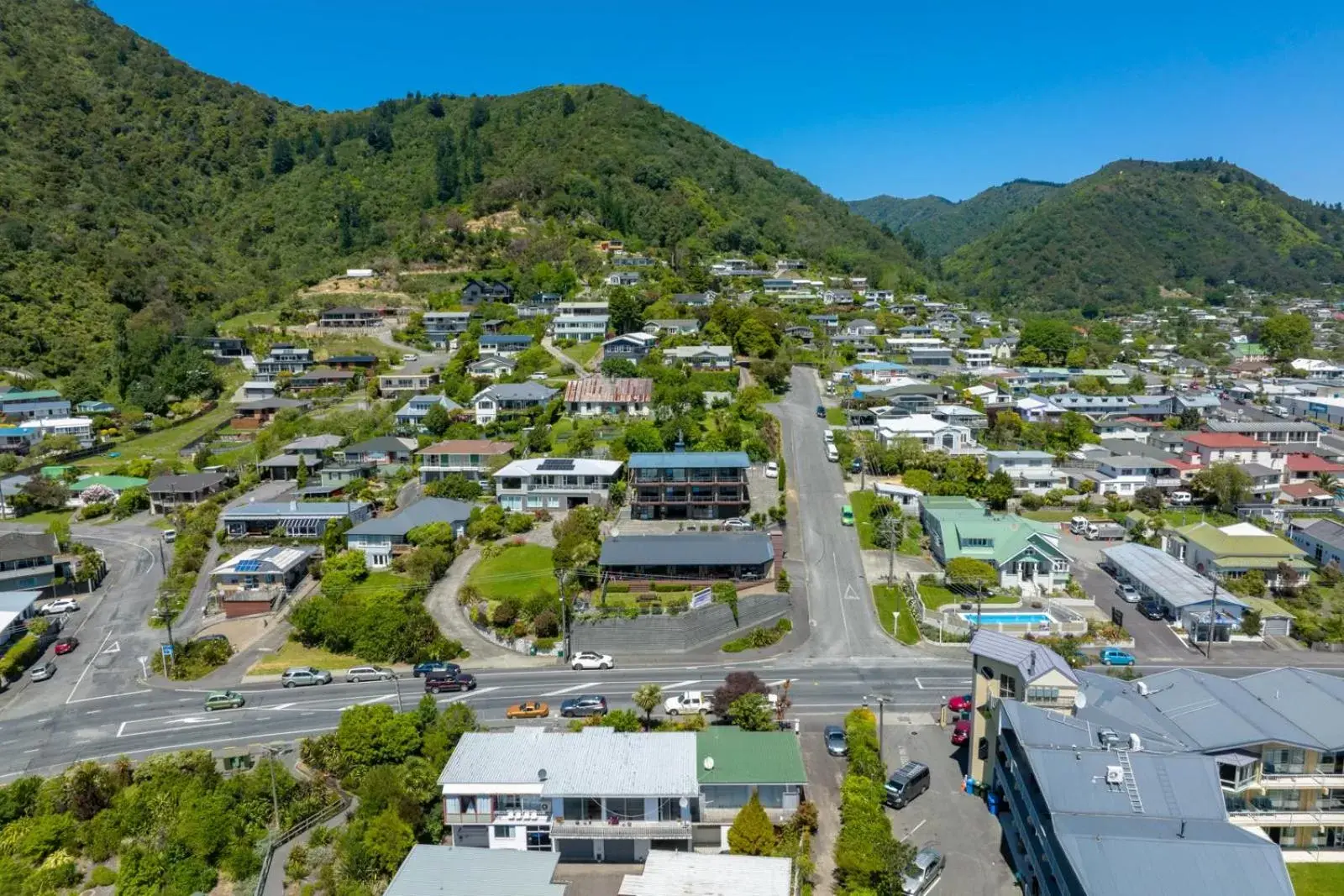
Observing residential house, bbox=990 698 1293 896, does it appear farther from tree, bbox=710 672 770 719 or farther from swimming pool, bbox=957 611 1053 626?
swimming pool, bbox=957 611 1053 626

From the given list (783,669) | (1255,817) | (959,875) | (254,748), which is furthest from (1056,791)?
(254,748)

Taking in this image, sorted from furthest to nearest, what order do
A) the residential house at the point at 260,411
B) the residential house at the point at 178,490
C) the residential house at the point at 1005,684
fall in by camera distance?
the residential house at the point at 260,411 → the residential house at the point at 178,490 → the residential house at the point at 1005,684

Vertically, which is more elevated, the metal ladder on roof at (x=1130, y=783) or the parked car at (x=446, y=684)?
the metal ladder on roof at (x=1130, y=783)

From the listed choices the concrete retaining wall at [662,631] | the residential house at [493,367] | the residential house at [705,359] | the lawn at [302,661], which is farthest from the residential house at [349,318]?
the concrete retaining wall at [662,631]

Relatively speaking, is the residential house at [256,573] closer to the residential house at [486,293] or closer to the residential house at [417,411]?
the residential house at [417,411]

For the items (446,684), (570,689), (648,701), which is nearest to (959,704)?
(648,701)

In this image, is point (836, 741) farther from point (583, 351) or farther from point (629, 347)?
point (583, 351)
